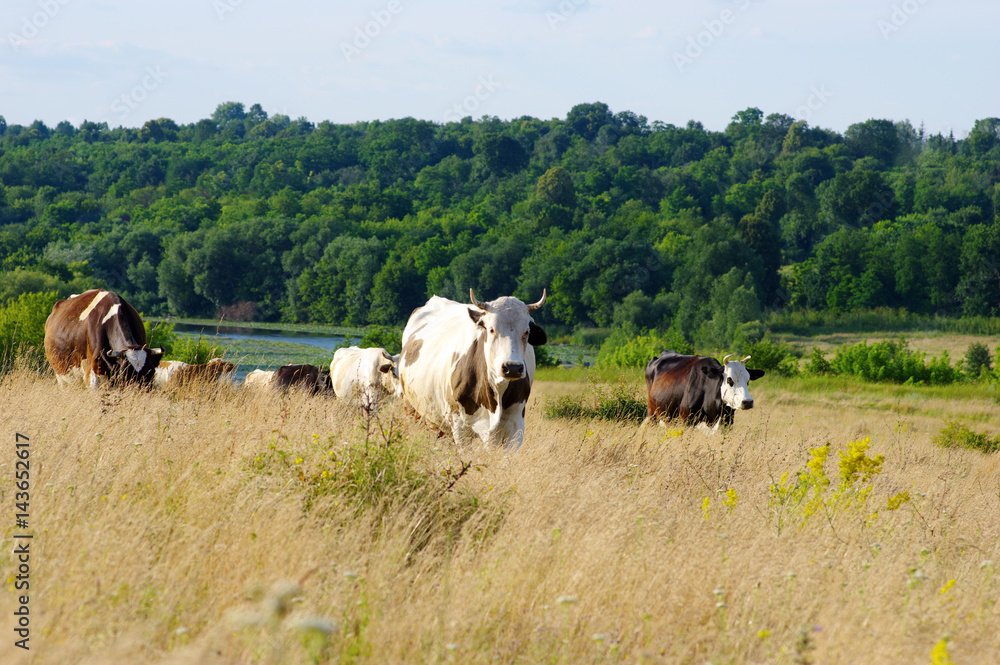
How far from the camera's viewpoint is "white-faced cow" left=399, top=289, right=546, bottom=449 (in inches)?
248

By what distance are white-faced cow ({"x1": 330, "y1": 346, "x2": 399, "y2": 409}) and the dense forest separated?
42.5m

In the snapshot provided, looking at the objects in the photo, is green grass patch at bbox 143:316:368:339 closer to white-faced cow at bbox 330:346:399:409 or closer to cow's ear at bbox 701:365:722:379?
cow's ear at bbox 701:365:722:379

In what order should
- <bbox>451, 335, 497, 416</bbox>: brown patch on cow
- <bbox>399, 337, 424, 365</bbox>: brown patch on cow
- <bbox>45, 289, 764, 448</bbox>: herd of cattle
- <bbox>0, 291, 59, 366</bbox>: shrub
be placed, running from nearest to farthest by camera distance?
<bbox>45, 289, 764, 448</bbox>: herd of cattle
<bbox>451, 335, 497, 416</bbox>: brown patch on cow
<bbox>399, 337, 424, 365</bbox>: brown patch on cow
<bbox>0, 291, 59, 366</bbox>: shrub

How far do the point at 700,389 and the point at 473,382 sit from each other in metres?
6.15

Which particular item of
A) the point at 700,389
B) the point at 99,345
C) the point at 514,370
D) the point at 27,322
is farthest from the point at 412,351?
the point at 27,322

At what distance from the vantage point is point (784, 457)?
8.16 m

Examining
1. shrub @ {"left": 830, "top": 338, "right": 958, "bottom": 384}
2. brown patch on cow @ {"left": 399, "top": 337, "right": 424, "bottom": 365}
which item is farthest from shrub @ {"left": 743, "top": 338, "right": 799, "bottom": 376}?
brown patch on cow @ {"left": 399, "top": 337, "right": 424, "bottom": 365}

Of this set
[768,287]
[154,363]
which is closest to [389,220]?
[768,287]

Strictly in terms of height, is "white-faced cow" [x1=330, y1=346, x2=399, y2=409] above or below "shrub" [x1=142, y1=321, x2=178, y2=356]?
above

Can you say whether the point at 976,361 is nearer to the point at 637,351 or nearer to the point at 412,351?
the point at 637,351

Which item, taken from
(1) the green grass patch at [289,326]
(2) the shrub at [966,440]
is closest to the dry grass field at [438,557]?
(2) the shrub at [966,440]

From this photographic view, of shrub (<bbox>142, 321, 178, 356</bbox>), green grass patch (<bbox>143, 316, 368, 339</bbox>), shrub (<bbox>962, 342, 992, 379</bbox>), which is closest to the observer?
shrub (<bbox>142, 321, 178, 356</bbox>)

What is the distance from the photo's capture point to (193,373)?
31.7 ft

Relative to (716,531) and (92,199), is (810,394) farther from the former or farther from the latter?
(92,199)
